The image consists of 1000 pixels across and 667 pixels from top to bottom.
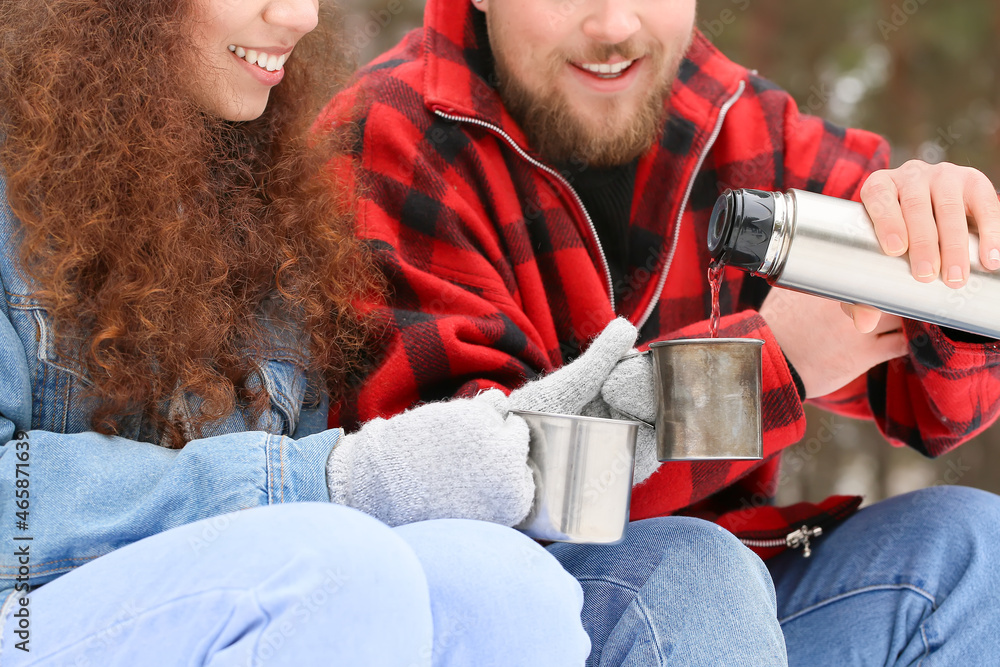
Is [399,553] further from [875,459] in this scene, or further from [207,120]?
[875,459]

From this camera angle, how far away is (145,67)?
1297mm

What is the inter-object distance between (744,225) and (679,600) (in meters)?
0.52

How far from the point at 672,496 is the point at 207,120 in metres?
0.98

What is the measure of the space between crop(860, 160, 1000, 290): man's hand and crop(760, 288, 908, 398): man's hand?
0.22 m

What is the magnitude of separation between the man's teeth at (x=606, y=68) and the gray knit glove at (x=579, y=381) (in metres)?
0.74

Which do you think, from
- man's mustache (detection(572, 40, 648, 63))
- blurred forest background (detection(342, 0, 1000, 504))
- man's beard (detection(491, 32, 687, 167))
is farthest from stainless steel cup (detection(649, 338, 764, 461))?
blurred forest background (detection(342, 0, 1000, 504))

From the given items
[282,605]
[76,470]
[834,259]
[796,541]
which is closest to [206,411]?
[76,470]

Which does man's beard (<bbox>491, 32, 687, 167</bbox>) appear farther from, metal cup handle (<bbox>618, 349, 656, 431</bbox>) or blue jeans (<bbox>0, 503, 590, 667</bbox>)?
blue jeans (<bbox>0, 503, 590, 667</bbox>)

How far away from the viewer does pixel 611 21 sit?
1.78 m

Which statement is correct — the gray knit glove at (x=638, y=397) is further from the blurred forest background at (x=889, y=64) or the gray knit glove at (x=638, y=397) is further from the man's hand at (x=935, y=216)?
the blurred forest background at (x=889, y=64)

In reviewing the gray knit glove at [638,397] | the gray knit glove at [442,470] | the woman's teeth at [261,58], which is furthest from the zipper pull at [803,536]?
the woman's teeth at [261,58]

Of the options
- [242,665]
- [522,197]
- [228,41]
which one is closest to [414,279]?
[522,197]

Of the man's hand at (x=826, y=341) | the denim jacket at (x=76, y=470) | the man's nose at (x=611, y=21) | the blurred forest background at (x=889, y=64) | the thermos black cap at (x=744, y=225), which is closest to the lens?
the denim jacket at (x=76, y=470)

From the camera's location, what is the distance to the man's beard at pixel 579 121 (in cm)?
182
